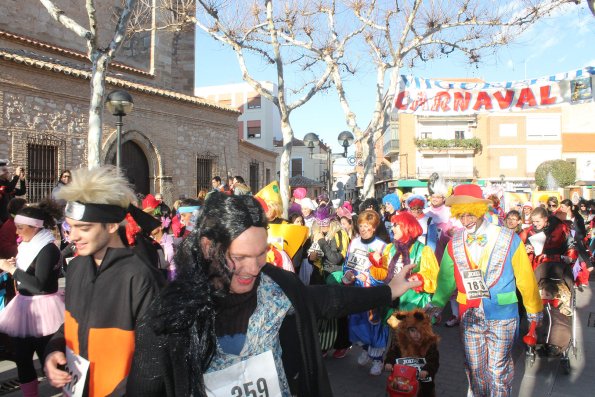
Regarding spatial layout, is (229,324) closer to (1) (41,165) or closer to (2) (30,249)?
(2) (30,249)

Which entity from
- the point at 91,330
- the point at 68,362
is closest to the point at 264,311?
the point at 91,330

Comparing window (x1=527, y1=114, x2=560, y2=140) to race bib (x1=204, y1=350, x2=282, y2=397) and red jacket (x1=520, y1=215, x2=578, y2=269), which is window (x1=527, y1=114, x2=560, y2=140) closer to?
red jacket (x1=520, y1=215, x2=578, y2=269)

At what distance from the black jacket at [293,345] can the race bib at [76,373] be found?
711 millimetres

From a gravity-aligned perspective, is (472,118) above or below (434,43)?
above

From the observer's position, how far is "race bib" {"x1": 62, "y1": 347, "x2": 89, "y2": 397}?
233 cm

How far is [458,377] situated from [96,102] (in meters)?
6.93

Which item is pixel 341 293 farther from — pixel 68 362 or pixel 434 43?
pixel 434 43

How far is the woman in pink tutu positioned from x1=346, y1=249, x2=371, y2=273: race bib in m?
2.94

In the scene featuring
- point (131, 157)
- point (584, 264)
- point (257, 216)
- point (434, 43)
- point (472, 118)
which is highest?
point (472, 118)

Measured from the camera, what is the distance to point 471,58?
48.5 ft

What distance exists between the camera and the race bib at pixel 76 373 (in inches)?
91.7

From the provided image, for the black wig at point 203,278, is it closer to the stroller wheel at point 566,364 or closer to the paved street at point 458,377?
the paved street at point 458,377

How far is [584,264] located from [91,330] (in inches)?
254

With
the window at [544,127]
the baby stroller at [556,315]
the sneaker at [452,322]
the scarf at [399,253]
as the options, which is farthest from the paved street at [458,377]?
the window at [544,127]
